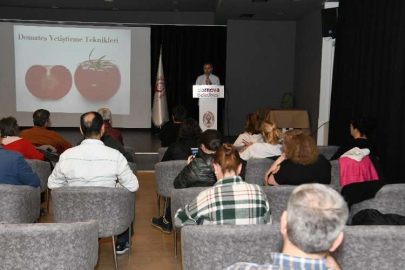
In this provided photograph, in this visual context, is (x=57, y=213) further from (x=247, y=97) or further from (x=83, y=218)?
(x=247, y=97)

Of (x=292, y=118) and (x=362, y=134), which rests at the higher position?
(x=362, y=134)

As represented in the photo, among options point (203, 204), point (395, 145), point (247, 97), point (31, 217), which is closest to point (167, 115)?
point (247, 97)

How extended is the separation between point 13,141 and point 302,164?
255cm

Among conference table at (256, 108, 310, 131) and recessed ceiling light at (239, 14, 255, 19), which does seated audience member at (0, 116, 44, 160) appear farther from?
recessed ceiling light at (239, 14, 255, 19)

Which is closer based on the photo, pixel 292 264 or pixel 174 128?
pixel 292 264

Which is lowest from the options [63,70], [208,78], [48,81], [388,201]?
[388,201]

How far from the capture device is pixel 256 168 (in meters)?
4.00

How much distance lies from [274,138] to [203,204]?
2.13 metres

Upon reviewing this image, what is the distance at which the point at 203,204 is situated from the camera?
2332mm

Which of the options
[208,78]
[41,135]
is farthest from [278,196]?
[208,78]

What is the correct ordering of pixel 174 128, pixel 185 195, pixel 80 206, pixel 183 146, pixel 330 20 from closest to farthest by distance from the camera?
pixel 185 195 → pixel 80 206 → pixel 183 146 → pixel 174 128 → pixel 330 20

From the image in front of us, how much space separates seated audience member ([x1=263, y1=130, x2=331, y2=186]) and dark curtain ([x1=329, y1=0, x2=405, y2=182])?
1797 mm

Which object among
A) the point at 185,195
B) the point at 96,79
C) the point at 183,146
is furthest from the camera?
the point at 96,79

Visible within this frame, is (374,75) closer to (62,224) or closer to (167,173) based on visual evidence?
(167,173)
